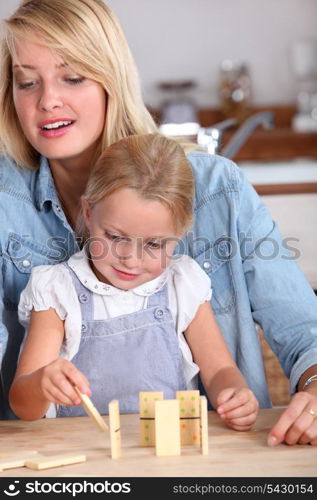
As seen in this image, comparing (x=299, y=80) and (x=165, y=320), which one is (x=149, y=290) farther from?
(x=299, y=80)

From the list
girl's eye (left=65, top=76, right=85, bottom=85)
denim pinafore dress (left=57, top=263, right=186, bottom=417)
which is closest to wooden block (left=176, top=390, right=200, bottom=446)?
denim pinafore dress (left=57, top=263, right=186, bottom=417)

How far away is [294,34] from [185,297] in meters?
3.16

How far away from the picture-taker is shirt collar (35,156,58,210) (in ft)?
5.76

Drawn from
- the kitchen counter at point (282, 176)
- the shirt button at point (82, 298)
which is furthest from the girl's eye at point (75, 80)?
the kitchen counter at point (282, 176)

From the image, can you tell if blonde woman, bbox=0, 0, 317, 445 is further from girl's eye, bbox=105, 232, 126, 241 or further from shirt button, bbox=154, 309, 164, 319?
girl's eye, bbox=105, 232, 126, 241

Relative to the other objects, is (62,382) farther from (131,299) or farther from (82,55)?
(82,55)

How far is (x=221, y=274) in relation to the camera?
1.70m

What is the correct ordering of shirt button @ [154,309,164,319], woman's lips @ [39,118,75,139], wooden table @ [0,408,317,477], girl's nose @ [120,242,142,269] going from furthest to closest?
woman's lips @ [39,118,75,139], shirt button @ [154,309,164,319], girl's nose @ [120,242,142,269], wooden table @ [0,408,317,477]

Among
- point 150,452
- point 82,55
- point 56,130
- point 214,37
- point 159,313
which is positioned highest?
point 214,37

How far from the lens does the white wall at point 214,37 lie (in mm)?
4441

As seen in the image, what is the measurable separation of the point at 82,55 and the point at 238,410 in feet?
2.46

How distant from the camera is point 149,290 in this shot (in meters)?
1.57

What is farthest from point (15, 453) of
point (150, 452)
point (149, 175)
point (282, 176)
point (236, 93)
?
point (236, 93)

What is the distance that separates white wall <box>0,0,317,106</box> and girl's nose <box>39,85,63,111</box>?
281cm
